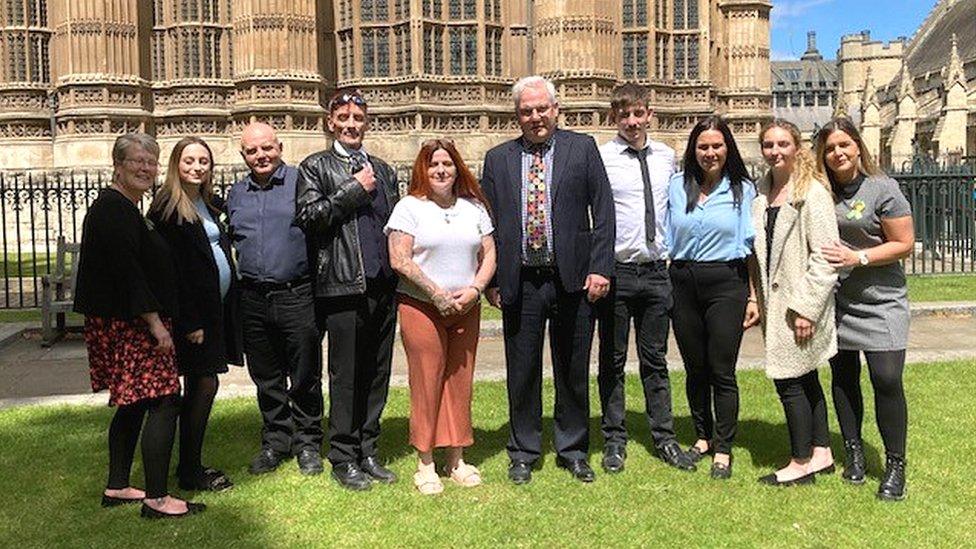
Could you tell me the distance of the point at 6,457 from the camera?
227 inches

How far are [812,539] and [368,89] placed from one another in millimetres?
20538

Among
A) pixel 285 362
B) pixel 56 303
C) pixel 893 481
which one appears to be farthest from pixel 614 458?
pixel 56 303

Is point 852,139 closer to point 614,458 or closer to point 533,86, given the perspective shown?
point 533,86

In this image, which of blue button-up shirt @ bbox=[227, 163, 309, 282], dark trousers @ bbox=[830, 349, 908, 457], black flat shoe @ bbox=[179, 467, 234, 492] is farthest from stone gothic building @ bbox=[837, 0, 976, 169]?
black flat shoe @ bbox=[179, 467, 234, 492]

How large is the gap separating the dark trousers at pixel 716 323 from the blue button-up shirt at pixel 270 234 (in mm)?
2344

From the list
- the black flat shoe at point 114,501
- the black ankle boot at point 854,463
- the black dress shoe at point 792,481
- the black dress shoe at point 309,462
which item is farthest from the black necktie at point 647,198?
the black flat shoe at point 114,501

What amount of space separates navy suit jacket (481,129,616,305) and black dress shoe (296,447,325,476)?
1.57 meters

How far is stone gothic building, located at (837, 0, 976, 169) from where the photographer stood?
135 feet

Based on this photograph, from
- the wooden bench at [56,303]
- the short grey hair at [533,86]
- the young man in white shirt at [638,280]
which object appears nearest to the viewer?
the short grey hair at [533,86]

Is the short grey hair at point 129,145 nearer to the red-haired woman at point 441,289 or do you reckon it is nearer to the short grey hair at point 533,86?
the red-haired woman at point 441,289

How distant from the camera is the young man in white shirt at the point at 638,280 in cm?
553

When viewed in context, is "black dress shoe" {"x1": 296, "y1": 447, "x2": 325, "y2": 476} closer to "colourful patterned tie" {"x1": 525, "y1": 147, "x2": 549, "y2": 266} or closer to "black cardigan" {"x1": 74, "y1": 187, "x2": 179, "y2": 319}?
"black cardigan" {"x1": 74, "y1": 187, "x2": 179, "y2": 319}

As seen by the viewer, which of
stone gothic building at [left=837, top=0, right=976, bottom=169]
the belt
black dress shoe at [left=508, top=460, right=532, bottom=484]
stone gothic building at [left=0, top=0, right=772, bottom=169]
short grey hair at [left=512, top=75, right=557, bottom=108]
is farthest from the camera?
stone gothic building at [left=837, top=0, right=976, bottom=169]

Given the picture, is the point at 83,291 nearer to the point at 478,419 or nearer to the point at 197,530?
the point at 197,530
